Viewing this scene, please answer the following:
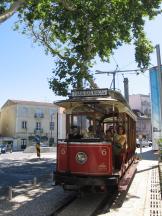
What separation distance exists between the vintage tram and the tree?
5506 mm

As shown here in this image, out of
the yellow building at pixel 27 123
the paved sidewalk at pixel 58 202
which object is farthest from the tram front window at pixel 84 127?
the yellow building at pixel 27 123

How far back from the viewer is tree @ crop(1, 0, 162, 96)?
18.2 meters

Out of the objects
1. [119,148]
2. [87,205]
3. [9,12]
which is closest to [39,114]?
[9,12]

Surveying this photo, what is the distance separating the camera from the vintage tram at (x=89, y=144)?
1079cm

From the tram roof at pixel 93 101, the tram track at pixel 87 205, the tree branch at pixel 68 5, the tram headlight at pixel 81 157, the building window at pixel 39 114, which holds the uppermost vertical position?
the building window at pixel 39 114

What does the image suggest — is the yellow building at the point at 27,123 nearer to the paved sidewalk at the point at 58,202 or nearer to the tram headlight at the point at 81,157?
the paved sidewalk at the point at 58,202

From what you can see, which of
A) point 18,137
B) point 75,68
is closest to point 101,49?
point 75,68

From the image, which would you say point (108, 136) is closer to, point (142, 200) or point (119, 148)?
point (119, 148)

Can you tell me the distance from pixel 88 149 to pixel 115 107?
1.95 meters

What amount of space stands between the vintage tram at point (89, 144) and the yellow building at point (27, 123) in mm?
65870

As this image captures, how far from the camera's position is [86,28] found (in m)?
20.6

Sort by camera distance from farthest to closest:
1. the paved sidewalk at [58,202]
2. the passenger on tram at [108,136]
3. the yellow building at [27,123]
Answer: the yellow building at [27,123]
the passenger on tram at [108,136]
the paved sidewalk at [58,202]

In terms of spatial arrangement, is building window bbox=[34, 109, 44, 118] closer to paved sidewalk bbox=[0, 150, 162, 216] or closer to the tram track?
paved sidewalk bbox=[0, 150, 162, 216]

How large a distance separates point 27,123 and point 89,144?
71967mm
